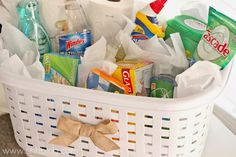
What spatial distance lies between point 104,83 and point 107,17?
19 cm

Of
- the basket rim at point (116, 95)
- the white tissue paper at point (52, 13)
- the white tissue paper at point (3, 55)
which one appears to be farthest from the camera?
the white tissue paper at point (52, 13)

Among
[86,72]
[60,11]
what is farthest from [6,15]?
[86,72]

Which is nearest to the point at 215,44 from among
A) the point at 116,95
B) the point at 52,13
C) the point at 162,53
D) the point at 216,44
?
the point at 216,44

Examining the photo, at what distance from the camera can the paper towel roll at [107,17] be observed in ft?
3.01

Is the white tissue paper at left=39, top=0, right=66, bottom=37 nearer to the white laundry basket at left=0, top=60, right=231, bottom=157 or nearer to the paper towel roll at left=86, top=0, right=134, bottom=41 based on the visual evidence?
the paper towel roll at left=86, top=0, right=134, bottom=41

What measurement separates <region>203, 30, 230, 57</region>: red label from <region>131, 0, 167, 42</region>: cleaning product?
120 mm

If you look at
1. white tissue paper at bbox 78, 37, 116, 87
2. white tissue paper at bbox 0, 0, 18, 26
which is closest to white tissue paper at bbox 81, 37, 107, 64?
white tissue paper at bbox 78, 37, 116, 87

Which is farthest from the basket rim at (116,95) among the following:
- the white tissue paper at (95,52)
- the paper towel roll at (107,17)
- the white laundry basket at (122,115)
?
the paper towel roll at (107,17)

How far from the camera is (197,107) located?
71cm

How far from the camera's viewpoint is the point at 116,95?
0.72m

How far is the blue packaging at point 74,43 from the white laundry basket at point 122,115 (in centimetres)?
14

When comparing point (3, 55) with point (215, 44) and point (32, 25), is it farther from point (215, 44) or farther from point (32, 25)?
point (215, 44)

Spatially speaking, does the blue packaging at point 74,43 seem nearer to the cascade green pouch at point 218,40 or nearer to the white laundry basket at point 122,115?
the white laundry basket at point 122,115

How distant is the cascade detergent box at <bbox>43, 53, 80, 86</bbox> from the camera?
0.83 meters
